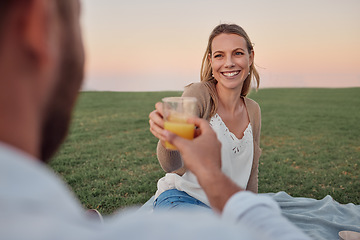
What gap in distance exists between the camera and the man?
0.62 m

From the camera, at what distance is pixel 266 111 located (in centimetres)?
1606

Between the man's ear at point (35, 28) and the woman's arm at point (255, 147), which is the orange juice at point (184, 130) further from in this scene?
the woman's arm at point (255, 147)

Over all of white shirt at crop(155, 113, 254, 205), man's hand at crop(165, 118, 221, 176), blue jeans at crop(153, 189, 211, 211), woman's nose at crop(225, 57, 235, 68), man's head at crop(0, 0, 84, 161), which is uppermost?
man's head at crop(0, 0, 84, 161)

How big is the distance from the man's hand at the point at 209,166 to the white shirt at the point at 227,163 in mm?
1622

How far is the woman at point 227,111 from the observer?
3248 mm

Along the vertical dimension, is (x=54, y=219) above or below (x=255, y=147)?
above

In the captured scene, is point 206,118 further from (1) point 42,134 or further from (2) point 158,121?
(1) point 42,134

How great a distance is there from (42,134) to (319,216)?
14.1 feet

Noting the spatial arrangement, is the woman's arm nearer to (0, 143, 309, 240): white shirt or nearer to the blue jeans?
the blue jeans

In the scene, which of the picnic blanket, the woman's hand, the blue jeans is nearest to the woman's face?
→ the blue jeans

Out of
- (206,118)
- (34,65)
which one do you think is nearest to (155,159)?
(206,118)

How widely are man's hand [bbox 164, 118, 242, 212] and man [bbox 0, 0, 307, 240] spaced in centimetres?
66

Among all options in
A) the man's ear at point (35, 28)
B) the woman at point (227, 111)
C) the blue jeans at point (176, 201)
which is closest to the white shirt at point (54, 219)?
the man's ear at point (35, 28)

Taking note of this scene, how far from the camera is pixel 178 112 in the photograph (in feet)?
6.85
